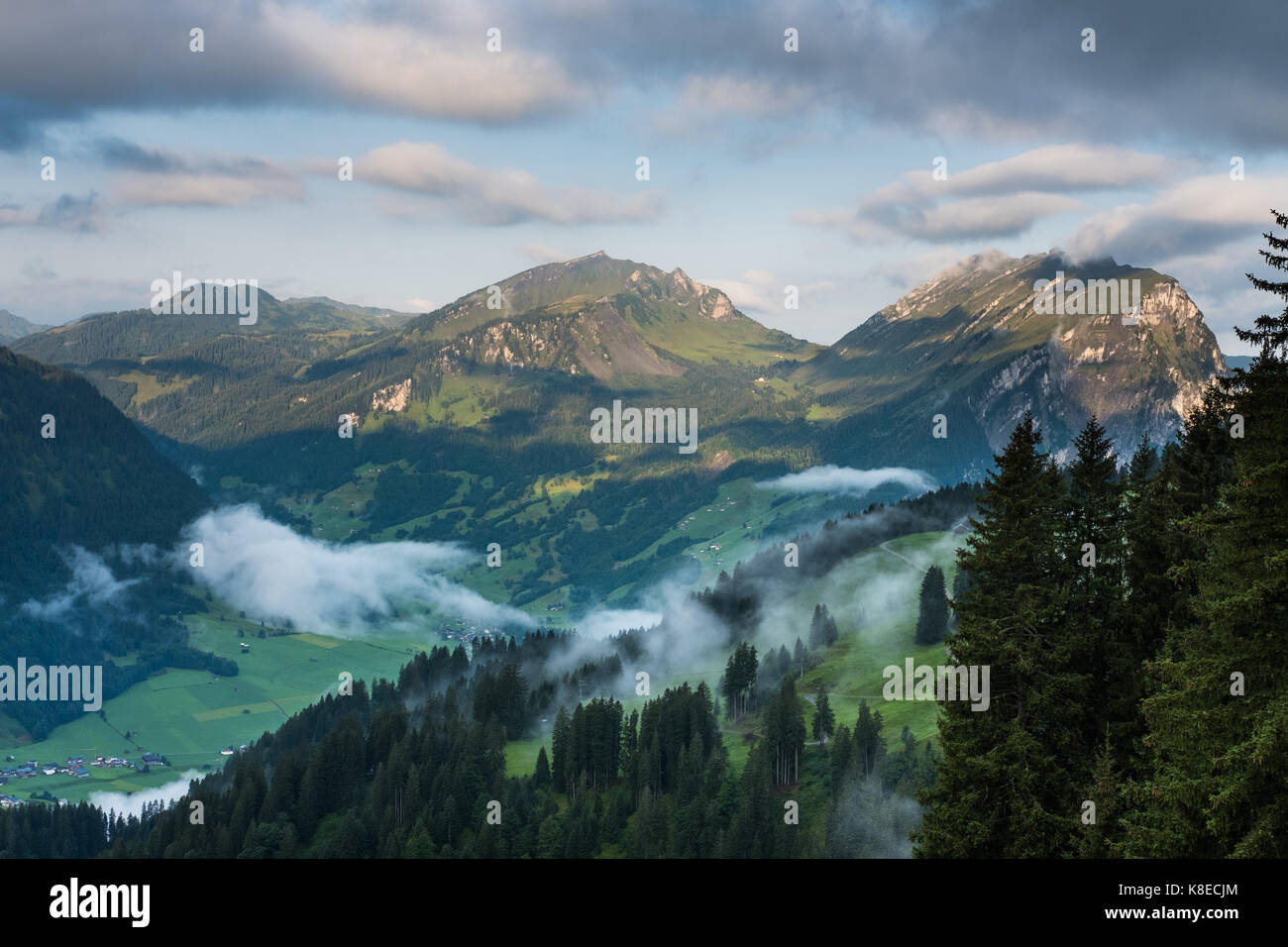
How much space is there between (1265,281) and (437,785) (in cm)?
11960

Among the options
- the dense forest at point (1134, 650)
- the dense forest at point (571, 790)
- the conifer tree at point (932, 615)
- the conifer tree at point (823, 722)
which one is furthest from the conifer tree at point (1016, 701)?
the conifer tree at point (932, 615)

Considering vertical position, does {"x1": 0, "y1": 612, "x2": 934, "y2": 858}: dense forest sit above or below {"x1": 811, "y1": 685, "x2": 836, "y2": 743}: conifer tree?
below

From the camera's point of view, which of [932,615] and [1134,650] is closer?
[1134,650]

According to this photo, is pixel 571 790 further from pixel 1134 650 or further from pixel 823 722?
pixel 1134 650

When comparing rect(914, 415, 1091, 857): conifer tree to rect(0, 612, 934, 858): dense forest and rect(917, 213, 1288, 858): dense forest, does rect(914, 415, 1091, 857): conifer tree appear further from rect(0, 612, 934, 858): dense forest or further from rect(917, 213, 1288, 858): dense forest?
rect(0, 612, 934, 858): dense forest

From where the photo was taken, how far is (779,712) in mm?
116625

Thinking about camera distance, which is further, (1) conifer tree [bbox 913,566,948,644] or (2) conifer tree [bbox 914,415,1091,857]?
(1) conifer tree [bbox 913,566,948,644]

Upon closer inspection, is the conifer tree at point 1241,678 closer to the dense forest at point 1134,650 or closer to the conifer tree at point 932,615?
the dense forest at point 1134,650

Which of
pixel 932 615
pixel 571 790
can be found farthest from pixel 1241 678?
pixel 932 615

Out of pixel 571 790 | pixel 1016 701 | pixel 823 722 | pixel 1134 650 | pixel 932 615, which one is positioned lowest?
pixel 571 790

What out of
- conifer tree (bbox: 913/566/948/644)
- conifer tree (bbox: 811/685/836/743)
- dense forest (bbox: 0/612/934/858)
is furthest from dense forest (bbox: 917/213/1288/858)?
conifer tree (bbox: 913/566/948/644)

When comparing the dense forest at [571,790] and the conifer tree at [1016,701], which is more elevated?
the conifer tree at [1016,701]

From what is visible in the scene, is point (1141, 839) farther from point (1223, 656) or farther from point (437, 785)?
point (437, 785)
